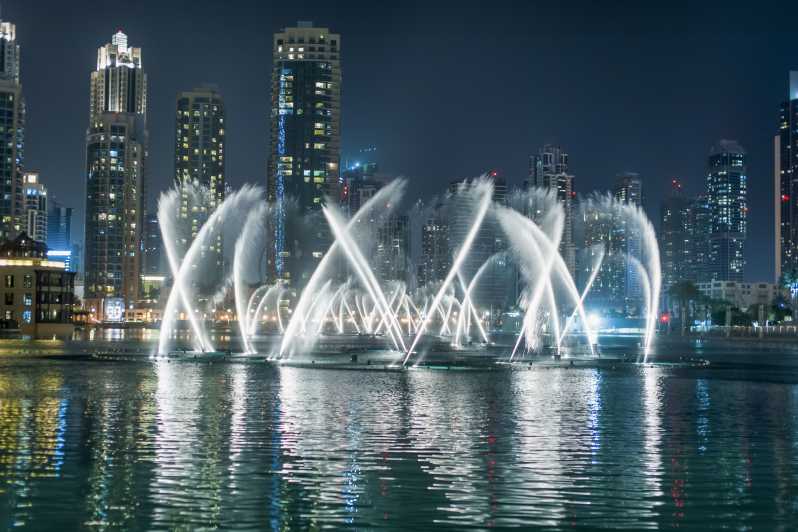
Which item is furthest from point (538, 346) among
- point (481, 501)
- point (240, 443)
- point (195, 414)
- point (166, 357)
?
point (481, 501)

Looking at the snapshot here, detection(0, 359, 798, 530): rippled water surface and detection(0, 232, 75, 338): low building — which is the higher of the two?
detection(0, 232, 75, 338): low building

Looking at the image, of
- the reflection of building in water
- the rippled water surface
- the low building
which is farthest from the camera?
the low building

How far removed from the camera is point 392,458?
25.1 meters

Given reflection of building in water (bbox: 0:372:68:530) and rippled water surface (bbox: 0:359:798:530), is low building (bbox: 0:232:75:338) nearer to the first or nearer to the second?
rippled water surface (bbox: 0:359:798:530)

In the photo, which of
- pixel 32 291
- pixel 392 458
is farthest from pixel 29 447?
pixel 32 291

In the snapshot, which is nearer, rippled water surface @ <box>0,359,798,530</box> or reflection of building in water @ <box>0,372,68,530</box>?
rippled water surface @ <box>0,359,798,530</box>

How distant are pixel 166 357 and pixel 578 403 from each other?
148ft

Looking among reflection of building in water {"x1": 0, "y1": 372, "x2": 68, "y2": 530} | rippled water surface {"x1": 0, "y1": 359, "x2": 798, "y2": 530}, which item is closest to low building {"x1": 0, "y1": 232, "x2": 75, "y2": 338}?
rippled water surface {"x1": 0, "y1": 359, "x2": 798, "y2": 530}

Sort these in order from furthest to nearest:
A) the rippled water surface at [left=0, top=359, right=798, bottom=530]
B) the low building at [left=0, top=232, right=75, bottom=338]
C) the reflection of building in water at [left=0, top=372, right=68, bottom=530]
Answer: the low building at [left=0, top=232, right=75, bottom=338]
the reflection of building in water at [left=0, top=372, right=68, bottom=530]
the rippled water surface at [left=0, top=359, right=798, bottom=530]

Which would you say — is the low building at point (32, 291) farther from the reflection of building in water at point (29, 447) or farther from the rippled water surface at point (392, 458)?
the reflection of building in water at point (29, 447)

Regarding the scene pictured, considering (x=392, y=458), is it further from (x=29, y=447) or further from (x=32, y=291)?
(x=32, y=291)

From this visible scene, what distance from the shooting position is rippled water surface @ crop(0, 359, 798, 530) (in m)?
18.6

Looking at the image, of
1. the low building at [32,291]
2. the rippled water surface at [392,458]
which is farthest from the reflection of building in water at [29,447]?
the low building at [32,291]

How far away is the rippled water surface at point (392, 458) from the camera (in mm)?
18641
